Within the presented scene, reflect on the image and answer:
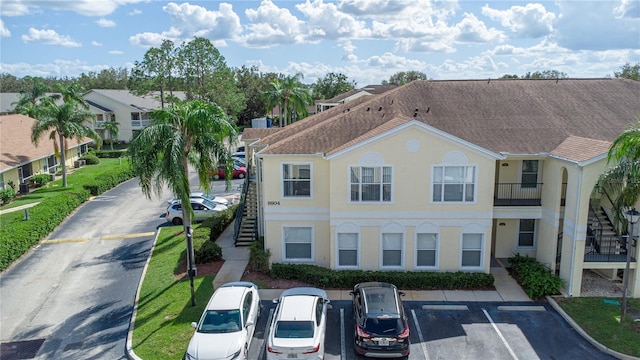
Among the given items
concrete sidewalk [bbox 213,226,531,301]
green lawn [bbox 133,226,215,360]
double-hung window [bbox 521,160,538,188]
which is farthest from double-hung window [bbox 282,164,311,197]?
double-hung window [bbox 521,160,538,188]

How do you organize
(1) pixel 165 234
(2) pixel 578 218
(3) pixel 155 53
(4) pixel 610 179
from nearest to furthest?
(4) pixel 610 179
(2) pixel 578 218
(1) pixel 165 234
(3) pixel 155 53

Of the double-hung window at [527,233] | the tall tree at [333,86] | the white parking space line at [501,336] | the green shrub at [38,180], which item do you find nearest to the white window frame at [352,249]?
the white parking space line at [501,336]

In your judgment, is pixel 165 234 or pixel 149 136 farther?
pixel 165 234

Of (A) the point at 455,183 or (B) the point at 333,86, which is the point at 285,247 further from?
(B) the point at 333,86

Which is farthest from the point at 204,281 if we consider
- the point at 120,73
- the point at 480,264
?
the point at 120,73

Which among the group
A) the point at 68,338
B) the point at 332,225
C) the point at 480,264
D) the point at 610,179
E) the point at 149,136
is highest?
the point at 149,136

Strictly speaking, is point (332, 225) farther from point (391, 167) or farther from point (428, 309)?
point (428, 309)
